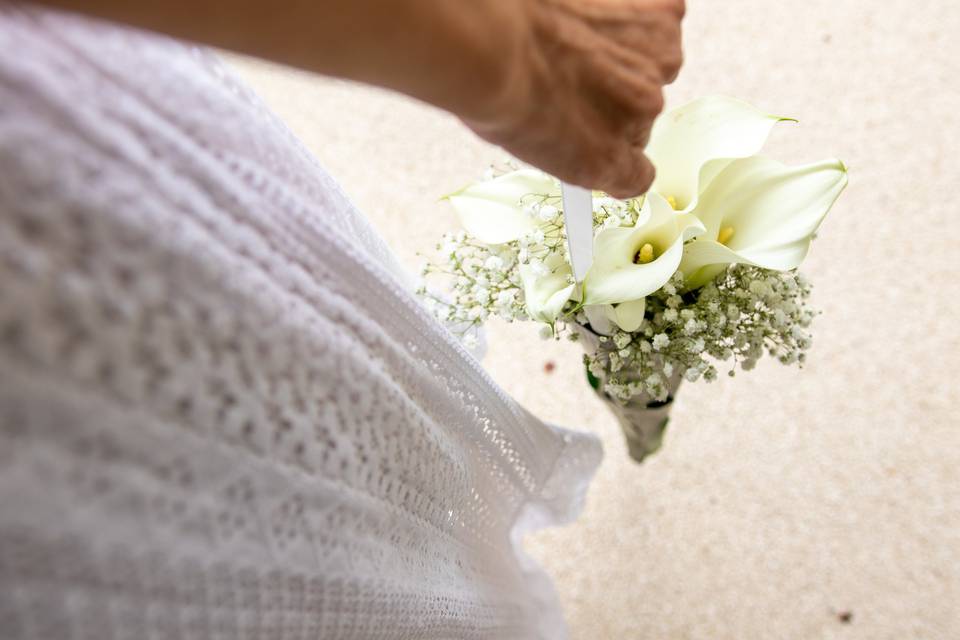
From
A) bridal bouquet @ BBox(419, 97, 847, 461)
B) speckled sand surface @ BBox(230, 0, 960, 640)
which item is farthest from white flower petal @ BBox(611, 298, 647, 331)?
speckled sand surface @ BBox(230, 0, 960, 640)

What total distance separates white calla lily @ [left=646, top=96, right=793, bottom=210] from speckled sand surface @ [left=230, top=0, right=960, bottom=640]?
Answer: 0.57m

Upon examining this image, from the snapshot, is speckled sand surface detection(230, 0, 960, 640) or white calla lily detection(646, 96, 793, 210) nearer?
Answer: white calla lily detection(646, 96, 793, 210)

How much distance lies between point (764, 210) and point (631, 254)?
0.31 feet

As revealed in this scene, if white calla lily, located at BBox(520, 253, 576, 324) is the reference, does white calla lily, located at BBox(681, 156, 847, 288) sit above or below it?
above

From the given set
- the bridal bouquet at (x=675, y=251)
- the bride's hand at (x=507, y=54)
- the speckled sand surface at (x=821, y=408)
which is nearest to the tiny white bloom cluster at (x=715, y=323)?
the bridal bouquet at (x=675, y=251)

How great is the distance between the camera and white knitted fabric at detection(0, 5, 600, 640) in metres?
0.22

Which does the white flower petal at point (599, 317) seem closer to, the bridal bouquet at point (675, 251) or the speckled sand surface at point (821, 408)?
the bridal bouquet at point (675, 251)

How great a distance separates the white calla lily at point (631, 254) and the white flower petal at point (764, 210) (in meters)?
0.02

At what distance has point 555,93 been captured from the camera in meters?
0.30

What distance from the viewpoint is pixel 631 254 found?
1.63 feet

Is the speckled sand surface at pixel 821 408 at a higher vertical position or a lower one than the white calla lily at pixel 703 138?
lower

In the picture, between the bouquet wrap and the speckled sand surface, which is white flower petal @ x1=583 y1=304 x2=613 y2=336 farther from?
the speckled sand surface

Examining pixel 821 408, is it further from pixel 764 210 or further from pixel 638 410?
pixel 764 210

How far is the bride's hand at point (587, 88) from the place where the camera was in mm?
289
